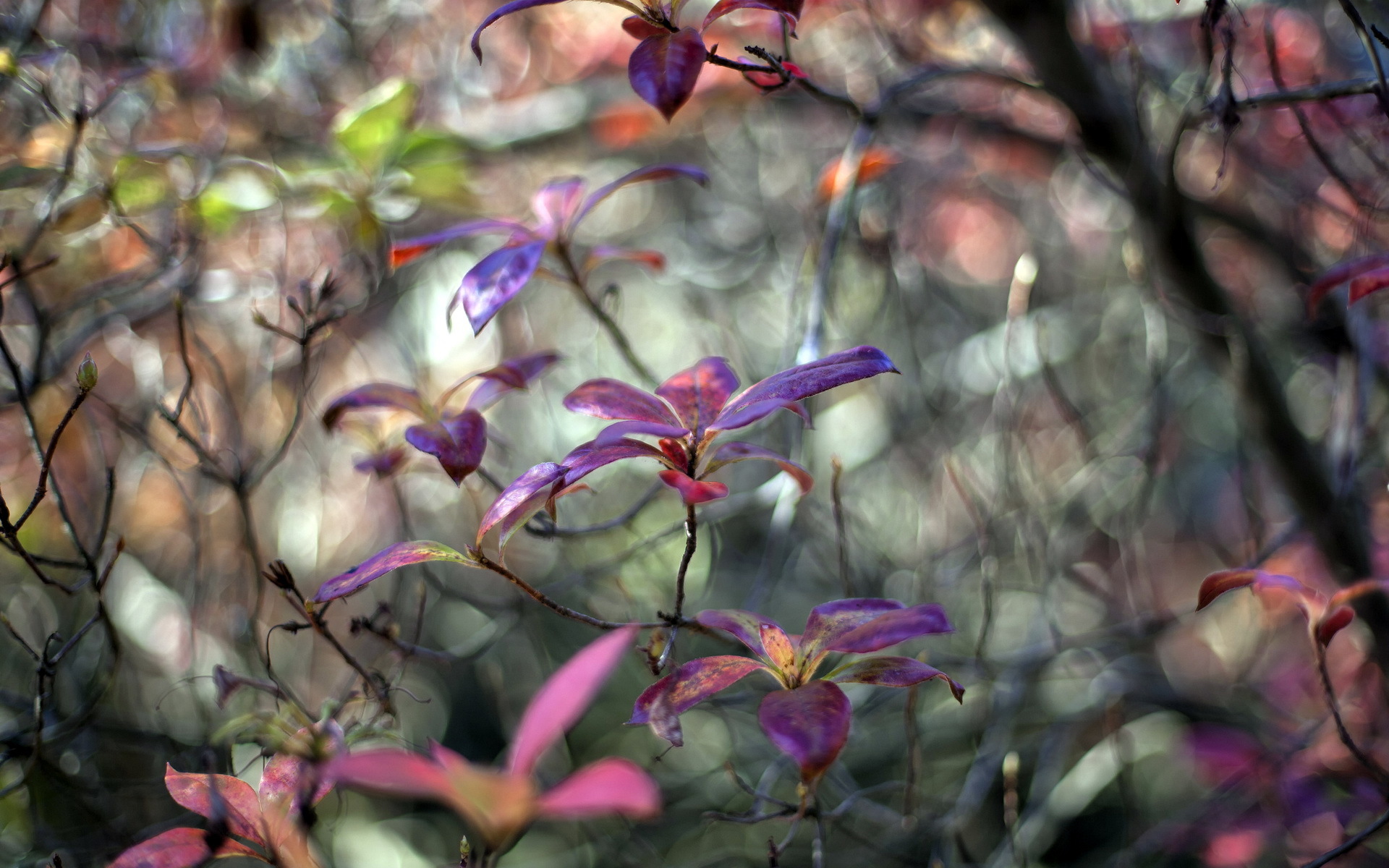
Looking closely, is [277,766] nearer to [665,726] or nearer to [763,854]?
[665,726]

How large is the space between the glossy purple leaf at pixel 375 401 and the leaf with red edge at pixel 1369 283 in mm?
981

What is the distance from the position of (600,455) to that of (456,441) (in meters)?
0.22

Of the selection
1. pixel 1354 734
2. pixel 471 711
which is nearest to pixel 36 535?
pixel 471 711

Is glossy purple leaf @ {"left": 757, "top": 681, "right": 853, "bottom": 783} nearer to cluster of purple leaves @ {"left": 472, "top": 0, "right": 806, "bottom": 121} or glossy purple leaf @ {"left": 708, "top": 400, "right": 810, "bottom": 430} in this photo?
glossy purple leaf @ {"left": 708, "top": 400, "right": 810, "bottom": 430}

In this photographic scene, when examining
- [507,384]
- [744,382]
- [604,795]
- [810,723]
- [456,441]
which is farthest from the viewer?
[744,382]

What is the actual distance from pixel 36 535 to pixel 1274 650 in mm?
3039

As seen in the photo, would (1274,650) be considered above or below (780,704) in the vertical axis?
below

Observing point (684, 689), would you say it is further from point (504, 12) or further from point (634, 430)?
point (504, 12)

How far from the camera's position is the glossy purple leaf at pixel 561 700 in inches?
19.9

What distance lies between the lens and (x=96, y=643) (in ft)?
6.26

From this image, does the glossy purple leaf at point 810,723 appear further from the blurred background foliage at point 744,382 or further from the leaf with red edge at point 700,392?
the blurred background foliage at point 744,382

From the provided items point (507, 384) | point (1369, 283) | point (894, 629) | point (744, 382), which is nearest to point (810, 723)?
point (894, 629)

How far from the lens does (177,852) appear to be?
2.38ft

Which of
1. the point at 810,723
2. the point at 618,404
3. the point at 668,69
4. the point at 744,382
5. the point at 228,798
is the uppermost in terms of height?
the point at 668,69
